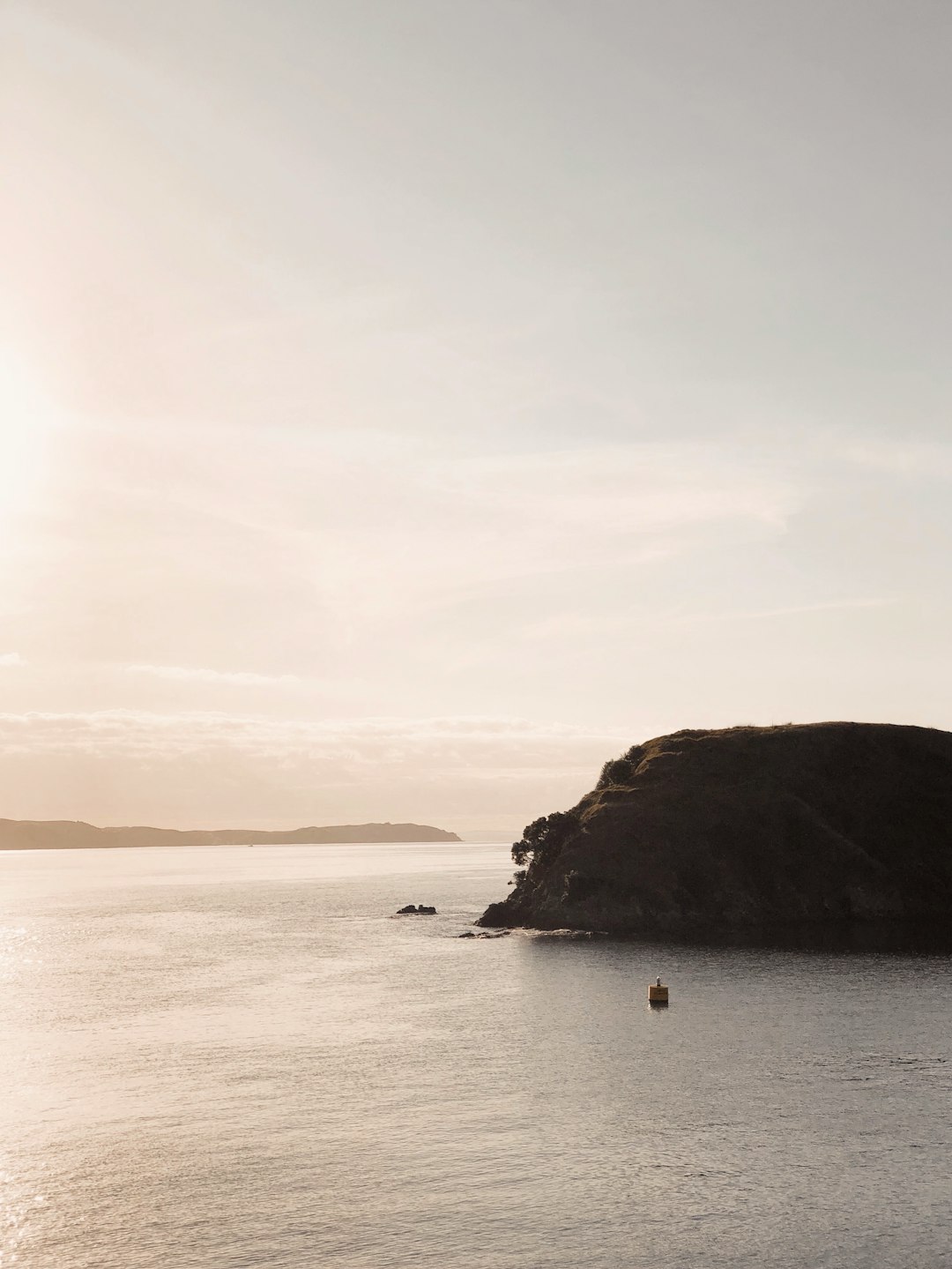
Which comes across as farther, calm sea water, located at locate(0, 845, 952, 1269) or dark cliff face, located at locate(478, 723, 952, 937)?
dark cliff face, located at locate(478, 723, 952, 937)

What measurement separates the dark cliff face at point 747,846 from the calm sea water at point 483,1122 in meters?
43.2

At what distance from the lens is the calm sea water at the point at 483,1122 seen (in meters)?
49.3

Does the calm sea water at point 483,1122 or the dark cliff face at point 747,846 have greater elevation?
the dark cliff face at point 747,846

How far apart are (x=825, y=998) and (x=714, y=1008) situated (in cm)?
1345

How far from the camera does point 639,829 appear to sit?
17475cm

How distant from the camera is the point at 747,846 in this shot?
17675 cm

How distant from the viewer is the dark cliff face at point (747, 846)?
6614 inches

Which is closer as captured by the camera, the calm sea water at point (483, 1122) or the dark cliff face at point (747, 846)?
the calm sea water at point (483, 1122)

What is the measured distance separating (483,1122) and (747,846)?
119331 mm

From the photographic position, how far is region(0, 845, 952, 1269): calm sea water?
162 ft

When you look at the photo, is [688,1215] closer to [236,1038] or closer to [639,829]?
[236,1038]

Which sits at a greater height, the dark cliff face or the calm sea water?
the dark cliff face

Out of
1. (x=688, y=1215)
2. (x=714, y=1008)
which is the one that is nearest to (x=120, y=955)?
(x=714, y=1008)

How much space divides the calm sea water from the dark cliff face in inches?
1701
